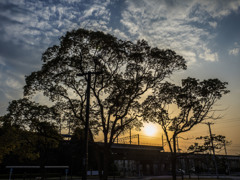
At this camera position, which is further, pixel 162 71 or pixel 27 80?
pixel 162 71

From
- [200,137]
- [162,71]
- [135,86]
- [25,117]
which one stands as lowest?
[200,137]

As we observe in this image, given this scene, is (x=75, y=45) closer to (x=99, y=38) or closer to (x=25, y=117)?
(x=99, y=38)

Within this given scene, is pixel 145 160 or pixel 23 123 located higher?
pixel 23 123

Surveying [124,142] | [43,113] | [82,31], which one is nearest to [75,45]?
[82,31]

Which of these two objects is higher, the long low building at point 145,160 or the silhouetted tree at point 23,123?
the silhouetted tree at point 23,123

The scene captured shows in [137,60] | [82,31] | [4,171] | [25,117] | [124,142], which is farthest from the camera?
[124,142]

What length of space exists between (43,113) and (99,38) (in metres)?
13.5

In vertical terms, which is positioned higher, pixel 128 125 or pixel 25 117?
pixel 25 117

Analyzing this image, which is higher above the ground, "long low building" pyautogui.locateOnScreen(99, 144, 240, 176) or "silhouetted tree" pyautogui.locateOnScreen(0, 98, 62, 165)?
"silhouetted tree" pyautogui.locateOnScreen(0, 98, 62, 165)

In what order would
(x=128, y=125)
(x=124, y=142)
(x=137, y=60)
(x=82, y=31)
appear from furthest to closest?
(x=124, y=142) → (x=128, y=125) → (x=137, y=60) → (x=82, y=31)

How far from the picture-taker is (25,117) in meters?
25.2

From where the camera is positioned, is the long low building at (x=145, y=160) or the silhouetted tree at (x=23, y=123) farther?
the long low building at (x=145, y=160)

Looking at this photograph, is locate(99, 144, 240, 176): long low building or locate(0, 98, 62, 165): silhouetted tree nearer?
locate(0, 98, 62, 165): silhouetted tree

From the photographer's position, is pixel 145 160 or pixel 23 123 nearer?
pixel 23 123
